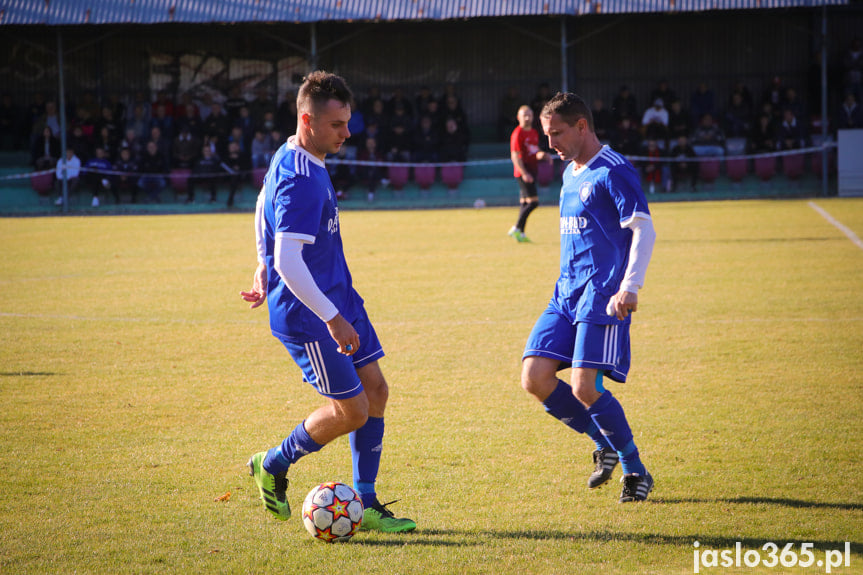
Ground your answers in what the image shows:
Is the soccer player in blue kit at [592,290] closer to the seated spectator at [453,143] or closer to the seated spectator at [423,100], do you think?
the seated spectator at [453,143]

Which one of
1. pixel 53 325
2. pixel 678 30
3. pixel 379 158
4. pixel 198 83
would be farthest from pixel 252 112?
pixel 53 325

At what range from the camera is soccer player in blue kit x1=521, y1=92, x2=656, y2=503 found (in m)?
4.15

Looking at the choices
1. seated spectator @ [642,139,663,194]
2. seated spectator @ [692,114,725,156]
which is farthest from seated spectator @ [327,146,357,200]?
seated spectator @ [692,114,725,156]

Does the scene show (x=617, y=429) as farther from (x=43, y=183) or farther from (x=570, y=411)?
(x=43, y=183)

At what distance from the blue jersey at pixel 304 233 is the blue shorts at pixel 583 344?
0.98 metres

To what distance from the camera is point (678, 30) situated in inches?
982

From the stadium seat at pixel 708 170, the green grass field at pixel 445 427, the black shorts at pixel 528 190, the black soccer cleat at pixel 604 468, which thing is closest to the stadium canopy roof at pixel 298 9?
the stadium seat at pixel 708 170

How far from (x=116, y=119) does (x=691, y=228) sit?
50.4ft

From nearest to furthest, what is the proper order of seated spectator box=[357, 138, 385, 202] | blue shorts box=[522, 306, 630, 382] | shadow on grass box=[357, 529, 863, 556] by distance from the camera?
shadow on grass box=[357, 529, 863, 556] → blue shorts box=[522, 306, 630, 382] → seated spectator box=[357, 138, 385, 202]

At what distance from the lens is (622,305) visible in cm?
395

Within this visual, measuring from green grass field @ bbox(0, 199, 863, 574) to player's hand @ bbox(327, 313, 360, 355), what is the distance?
34.6 inches

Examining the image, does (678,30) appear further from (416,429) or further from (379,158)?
(416,429)

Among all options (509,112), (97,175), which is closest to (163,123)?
(97,175)

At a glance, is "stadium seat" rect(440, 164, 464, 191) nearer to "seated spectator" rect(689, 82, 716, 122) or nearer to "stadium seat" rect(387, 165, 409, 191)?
"stadium seat" rect(387, 165, 409, 191)
